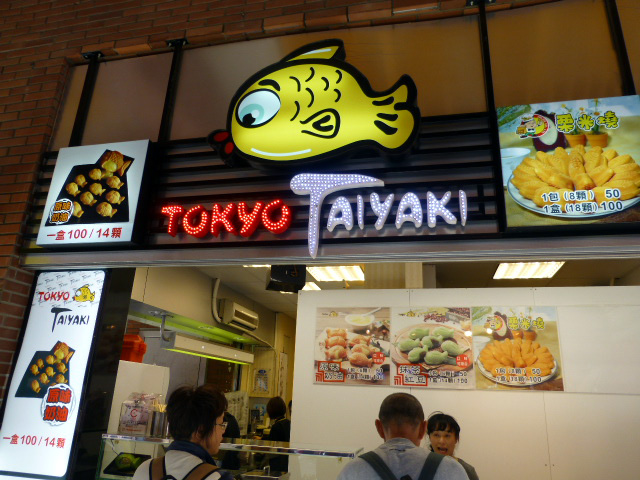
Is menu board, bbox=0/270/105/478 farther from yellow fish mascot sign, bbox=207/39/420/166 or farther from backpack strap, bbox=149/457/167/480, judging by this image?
backpack strap, bbox=149/457/167/480

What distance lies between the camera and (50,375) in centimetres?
348

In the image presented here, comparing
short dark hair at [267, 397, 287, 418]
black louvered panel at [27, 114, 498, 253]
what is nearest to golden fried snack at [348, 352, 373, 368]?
short dark hair at [267, 397, 287, 418]

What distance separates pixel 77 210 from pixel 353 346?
3.10 m

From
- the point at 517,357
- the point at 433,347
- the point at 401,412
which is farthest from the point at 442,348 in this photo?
the point at 401,412

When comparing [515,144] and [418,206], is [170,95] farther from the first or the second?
[515,144]

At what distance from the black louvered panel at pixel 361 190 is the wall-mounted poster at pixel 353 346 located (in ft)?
7.28

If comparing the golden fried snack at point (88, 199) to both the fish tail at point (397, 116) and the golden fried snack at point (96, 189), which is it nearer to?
the golden fried snack at point (96, 189)

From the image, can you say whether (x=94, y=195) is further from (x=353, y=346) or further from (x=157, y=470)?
(x=353, y=346)

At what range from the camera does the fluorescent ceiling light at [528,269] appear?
577 cm

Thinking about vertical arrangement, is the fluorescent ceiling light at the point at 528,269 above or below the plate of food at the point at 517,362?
above

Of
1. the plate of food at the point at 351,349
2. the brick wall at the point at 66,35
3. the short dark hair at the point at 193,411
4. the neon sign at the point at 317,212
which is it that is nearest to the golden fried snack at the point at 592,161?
the neon sign at the point at 317,212

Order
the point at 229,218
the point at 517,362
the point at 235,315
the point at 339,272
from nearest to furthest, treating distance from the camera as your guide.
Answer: the point at 229,218
the point at 517,362
the point at 339,272
the point at 235,315

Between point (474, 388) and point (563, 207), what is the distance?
2.62 metres

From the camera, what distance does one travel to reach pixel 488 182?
313 centimetres
